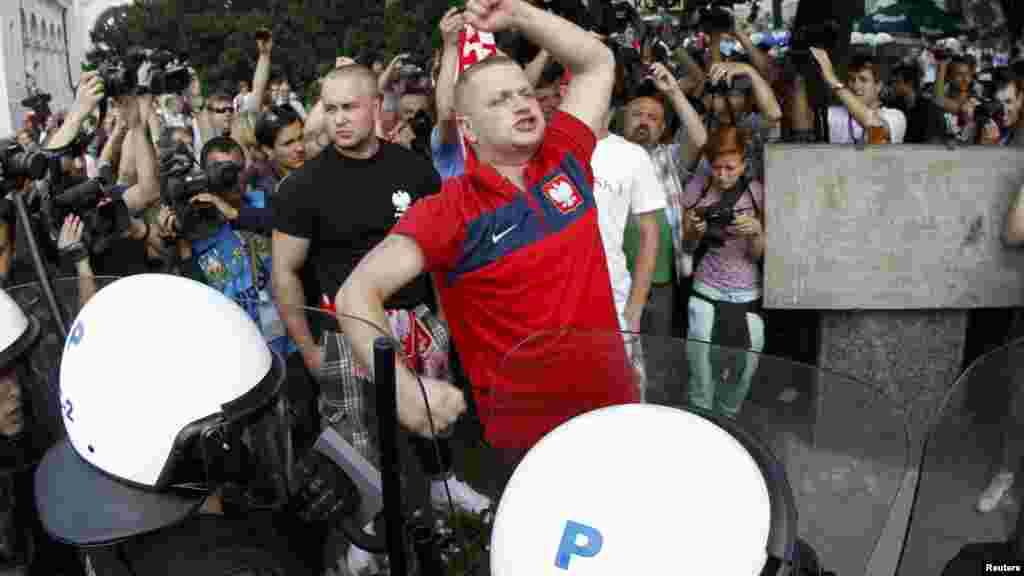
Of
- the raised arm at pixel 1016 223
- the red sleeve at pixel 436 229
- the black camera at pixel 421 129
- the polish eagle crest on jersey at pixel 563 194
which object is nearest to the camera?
the red sleeve at pixel 436 229

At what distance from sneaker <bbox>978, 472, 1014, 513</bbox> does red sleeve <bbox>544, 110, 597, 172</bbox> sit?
62.0 inches

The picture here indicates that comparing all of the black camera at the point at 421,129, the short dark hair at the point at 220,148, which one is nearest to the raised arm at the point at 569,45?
the short dark hair at the point at 220,148

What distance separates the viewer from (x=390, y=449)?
140 centimetres

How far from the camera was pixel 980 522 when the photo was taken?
4.65 feet

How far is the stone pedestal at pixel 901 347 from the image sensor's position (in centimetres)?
433

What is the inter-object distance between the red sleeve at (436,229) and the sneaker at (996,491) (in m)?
1.32

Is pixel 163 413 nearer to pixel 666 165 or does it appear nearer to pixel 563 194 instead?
pixel 563 194

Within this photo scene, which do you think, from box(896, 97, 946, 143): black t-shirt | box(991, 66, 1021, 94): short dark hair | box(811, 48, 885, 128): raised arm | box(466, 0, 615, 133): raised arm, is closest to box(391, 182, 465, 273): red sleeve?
box(466, 0, 615, 133): raised arm

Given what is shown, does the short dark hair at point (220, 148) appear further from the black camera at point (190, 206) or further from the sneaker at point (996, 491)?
the sneaker at point (996, 491)

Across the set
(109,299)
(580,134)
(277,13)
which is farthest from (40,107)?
(277,13)

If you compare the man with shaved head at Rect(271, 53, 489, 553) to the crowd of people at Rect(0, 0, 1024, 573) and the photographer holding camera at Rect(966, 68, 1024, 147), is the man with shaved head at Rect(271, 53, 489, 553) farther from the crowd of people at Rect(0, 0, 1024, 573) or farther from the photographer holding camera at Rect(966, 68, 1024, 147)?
the photographer holding camera at Rect(966, 68, 1024, 147)

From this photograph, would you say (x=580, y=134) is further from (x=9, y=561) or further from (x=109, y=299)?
(x=9, y=561)

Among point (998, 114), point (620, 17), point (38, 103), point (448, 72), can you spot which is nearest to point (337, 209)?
point (448, 72)

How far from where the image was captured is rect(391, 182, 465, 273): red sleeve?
7.79 feet
